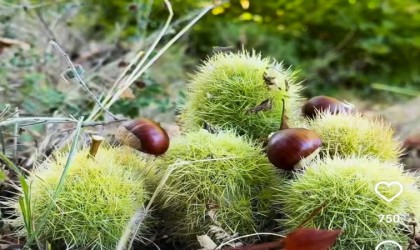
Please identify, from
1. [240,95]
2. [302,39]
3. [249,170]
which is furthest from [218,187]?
[302,39]

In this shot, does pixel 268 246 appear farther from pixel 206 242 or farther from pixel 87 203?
pixel 87 203

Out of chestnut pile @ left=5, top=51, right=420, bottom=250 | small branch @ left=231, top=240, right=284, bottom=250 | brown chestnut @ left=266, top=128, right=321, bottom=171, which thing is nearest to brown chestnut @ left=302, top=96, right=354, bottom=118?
chestnut pile @ left=5, top=51, right=420, bottom=250

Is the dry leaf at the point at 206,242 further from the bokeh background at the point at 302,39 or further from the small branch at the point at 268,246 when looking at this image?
the bokeh background at the point at 302,39

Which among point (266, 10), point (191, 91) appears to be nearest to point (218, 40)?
point (266, 10)

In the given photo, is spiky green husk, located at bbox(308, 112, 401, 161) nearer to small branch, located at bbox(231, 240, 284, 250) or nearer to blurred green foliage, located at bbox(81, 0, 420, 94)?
small branch, located at bbox(231, 240, 284, 250)

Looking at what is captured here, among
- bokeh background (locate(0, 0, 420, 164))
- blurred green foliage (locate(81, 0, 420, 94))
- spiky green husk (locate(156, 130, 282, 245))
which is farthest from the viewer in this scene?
blurred green foliage (locate(81, 0, 420, 94))

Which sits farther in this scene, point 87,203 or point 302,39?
point 302,39

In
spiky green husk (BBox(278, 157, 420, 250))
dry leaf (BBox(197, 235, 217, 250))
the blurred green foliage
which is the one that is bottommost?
the blurred green foliage

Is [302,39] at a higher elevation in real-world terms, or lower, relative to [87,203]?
lower
